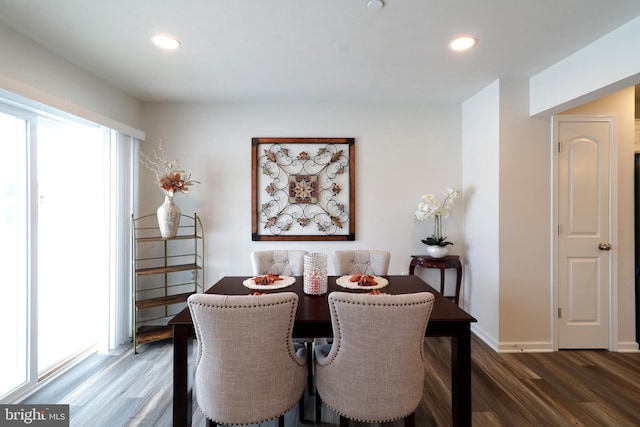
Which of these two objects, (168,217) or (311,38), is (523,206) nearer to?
(311,38)

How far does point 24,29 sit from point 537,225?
4.19 metres

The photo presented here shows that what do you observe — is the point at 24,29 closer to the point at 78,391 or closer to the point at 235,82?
the point at 235,82

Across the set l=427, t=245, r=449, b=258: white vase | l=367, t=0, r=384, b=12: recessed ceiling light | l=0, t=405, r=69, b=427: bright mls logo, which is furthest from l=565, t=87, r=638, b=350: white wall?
l=0, t=405, r=69, b=427: bright mls logo

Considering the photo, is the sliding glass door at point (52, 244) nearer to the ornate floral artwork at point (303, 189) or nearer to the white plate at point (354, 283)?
the ornate floral artwork at point (303, 189)

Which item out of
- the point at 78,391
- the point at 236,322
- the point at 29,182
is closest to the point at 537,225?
the point at 236,322

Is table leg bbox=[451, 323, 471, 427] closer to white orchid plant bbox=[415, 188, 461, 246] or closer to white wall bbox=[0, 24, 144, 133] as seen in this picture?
white orchid plant bbox=[415, 188, 461, 246]

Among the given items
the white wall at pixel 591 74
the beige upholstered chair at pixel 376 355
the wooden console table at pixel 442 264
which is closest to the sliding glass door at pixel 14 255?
the beige upholstered chair at pixel 376 355

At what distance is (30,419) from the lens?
1.68 m

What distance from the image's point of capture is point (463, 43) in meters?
1.93

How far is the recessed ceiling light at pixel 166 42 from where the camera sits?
1869 mm

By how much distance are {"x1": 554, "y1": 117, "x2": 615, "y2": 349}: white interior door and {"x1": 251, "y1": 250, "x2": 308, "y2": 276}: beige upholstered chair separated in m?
2.39

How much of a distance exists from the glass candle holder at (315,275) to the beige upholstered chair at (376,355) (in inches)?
18.8

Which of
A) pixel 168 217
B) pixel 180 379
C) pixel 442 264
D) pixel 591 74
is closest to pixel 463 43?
pixel 591 74

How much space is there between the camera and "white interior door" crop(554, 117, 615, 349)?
2.49 m
